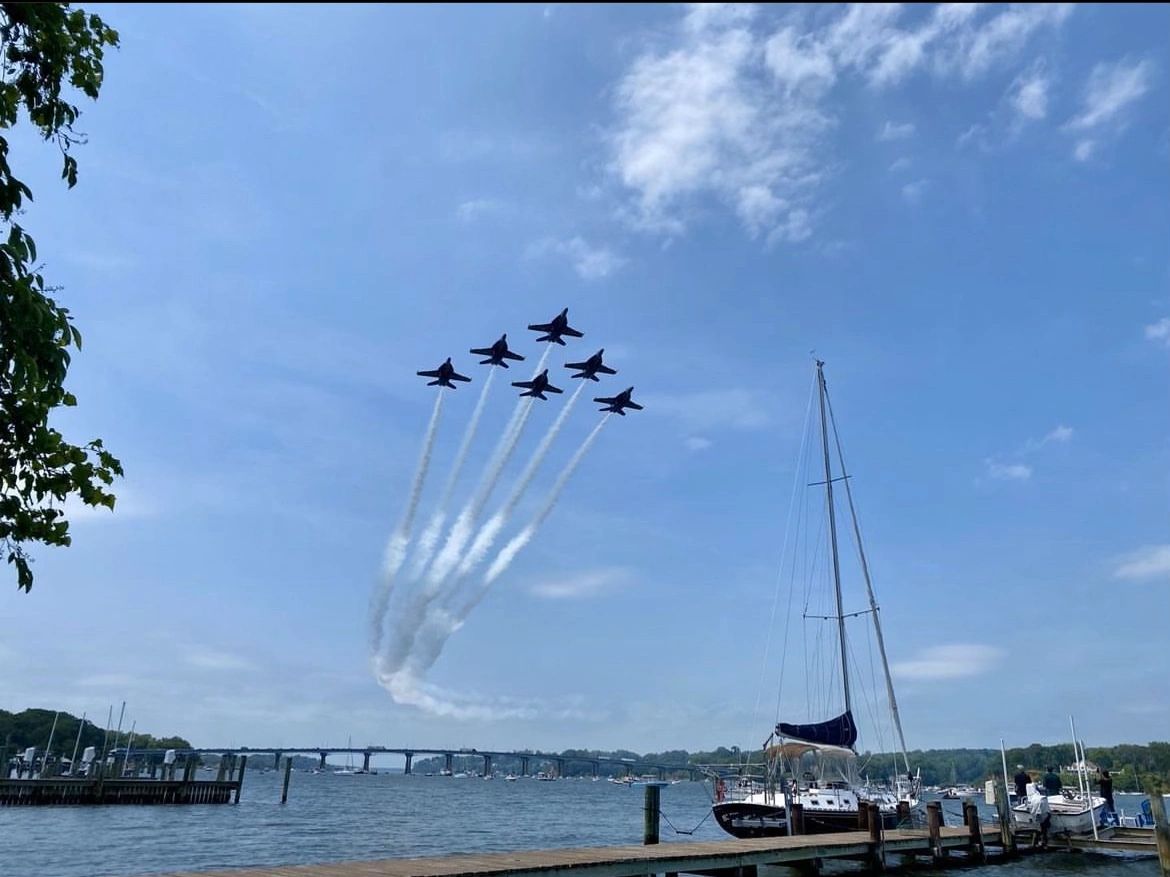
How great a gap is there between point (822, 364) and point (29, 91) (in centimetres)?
5361

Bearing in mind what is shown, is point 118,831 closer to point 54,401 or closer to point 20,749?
point 54,401

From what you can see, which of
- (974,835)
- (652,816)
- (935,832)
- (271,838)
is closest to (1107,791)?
(974,835)

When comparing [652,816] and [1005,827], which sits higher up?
[652,816]

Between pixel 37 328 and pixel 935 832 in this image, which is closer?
pixel 37 328

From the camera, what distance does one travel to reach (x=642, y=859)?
82.3 feet

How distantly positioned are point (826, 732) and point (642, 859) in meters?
23.3

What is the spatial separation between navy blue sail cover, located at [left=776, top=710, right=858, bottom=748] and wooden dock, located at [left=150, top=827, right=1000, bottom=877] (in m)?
6.76

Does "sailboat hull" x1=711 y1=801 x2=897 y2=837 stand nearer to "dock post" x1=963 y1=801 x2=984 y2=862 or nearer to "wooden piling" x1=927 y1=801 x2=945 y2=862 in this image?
"wooden piling" x1=927 y1=801 x2=945 y2=862

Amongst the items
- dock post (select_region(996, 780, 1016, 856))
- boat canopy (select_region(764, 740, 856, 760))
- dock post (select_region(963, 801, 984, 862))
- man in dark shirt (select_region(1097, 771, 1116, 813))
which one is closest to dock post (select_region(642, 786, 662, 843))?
boat canopy (select_region(764, 740, 856, 760))

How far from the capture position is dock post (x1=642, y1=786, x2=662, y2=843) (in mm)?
31250

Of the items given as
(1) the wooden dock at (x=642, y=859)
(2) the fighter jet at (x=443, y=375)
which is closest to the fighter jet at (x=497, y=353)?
(2) the fighter jet at (x=443, y=375)

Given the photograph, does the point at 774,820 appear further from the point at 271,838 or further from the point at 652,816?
the point at 271,838

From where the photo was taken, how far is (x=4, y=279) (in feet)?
30.8

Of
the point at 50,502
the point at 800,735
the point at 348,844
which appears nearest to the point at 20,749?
the point at 348,844
